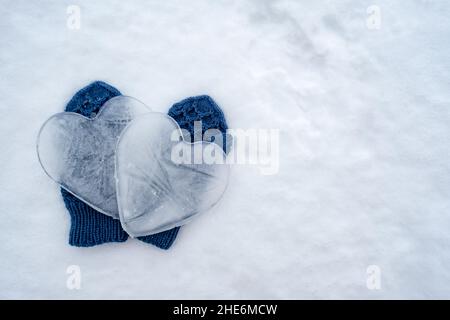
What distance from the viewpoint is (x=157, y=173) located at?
0.92 meters

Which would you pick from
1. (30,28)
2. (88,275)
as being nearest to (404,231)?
(88,275)

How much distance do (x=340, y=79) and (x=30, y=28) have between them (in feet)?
2.49

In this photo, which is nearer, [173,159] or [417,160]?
[173,159]

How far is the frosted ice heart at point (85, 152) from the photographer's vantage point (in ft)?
3.07

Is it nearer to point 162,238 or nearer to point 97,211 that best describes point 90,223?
point 97,211

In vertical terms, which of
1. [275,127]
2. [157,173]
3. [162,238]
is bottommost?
[162,238]

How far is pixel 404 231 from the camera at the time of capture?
3.38 ft

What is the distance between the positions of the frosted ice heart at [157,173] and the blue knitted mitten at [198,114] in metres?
0.06

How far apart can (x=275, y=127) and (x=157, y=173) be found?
31cm

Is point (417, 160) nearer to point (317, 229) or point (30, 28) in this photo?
point (317, 229)

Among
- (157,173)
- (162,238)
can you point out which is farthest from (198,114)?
(162,238)
